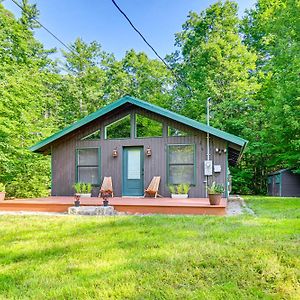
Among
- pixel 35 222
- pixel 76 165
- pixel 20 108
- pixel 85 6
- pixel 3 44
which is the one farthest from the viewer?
pixel 3 44

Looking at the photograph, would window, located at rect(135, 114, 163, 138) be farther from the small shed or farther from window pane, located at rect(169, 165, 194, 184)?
the small shed

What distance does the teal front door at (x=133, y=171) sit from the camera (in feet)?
33.9

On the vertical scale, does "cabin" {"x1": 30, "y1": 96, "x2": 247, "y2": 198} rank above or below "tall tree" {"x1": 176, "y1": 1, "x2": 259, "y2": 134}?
below

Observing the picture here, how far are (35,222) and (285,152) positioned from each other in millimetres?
13819

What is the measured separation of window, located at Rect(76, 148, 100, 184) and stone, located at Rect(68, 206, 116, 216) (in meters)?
2.94

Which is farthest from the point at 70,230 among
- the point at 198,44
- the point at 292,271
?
the point at 198,44

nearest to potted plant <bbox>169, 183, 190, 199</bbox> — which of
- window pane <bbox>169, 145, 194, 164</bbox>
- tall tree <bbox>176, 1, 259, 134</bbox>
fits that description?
window pane <bbox>169, 145, 194, 164</bbox>

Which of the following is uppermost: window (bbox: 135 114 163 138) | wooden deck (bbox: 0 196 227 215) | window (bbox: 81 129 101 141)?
window (bbox: 135 114 163 138)

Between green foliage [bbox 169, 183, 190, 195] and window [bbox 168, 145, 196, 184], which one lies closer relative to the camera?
green foliage [bbox 169, 183, 190, 195]

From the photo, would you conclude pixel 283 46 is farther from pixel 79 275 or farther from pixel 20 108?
pixel 79 275

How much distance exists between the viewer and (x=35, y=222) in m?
6.18

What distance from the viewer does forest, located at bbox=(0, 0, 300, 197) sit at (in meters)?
14.1

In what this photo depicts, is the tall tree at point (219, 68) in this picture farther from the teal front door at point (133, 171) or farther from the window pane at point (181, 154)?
the teal front door at point (133, 171)

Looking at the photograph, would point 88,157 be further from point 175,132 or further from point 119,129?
point 175,132
